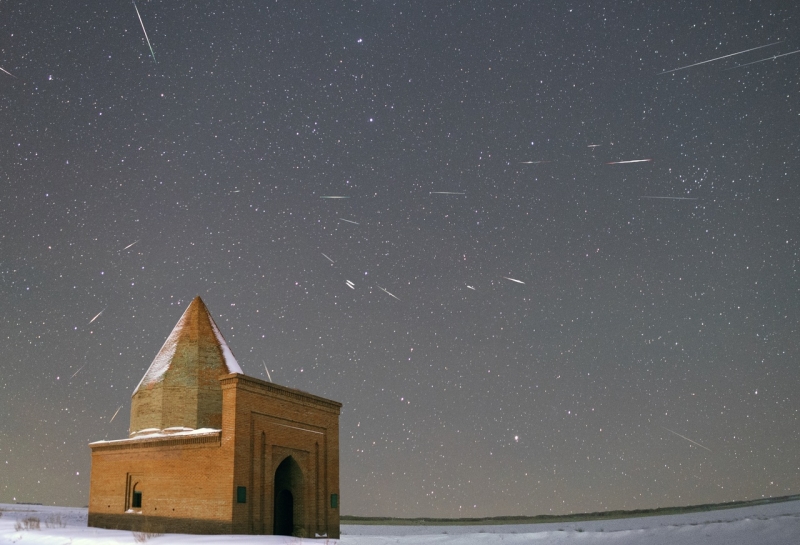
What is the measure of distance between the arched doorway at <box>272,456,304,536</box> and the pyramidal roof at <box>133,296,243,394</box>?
3.56 m

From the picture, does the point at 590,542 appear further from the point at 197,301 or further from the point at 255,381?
the point at 197,301

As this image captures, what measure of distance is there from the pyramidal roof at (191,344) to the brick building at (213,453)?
0.14ft

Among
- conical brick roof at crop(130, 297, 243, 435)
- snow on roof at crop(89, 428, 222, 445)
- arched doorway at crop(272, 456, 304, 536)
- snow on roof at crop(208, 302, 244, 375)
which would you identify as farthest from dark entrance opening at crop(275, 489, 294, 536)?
snow on roof at crop(208, 302, 244, 375)

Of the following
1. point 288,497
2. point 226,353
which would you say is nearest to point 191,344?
point 226,353

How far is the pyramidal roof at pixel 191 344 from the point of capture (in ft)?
74.5

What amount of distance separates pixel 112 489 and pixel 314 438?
6.39 meters

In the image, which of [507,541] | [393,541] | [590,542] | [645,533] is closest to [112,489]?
[393,541]

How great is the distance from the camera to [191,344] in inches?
910

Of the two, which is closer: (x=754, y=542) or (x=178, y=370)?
(x=754, y=542)

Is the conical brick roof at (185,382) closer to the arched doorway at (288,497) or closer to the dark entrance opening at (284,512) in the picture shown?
the arched doorway at (288,497)

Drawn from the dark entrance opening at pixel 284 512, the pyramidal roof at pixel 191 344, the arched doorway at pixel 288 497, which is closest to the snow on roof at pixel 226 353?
the pyramidal roof at pixel 191 344

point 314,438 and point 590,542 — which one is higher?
point 314,438

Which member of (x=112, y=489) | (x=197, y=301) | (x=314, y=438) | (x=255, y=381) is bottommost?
(x=112, y=489)

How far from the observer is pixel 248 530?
18797mm
